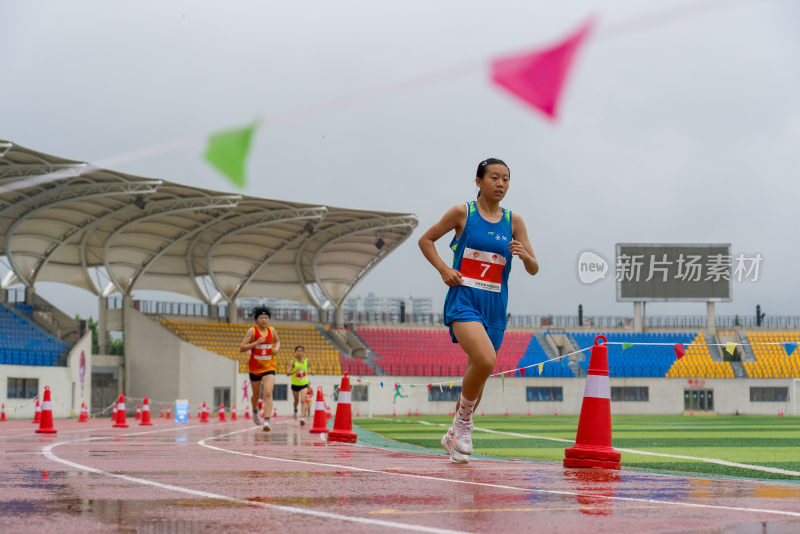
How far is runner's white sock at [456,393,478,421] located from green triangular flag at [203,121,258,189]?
3961 mm

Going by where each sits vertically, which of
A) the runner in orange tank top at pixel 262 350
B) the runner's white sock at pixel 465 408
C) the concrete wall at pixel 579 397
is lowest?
the concrete wall at pixel 579 397

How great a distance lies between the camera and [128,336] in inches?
1839

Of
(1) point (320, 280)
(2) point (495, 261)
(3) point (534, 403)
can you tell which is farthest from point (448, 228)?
(1) point (320, 280)

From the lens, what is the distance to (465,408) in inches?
311

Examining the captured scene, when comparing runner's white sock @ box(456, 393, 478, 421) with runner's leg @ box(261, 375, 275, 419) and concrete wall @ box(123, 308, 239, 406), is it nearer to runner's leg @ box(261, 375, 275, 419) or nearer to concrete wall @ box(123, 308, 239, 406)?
runner's leg @ box(261, 375, 275, 419)

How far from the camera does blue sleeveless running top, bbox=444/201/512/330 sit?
7617 millimetres

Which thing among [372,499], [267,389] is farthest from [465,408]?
[267,389]

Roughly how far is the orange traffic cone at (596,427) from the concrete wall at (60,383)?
31.3 m

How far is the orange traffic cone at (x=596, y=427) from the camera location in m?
7.29

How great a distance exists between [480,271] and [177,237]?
136 ft

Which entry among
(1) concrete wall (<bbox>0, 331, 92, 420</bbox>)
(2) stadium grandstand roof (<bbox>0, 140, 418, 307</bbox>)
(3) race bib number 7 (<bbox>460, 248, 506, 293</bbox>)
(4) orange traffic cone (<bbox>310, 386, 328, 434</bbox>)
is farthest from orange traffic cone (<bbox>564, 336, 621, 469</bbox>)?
(1) concrete wall (<bbox>0, 331, 92, 420</bbox>)

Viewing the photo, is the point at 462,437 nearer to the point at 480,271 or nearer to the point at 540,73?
the point at 480,271

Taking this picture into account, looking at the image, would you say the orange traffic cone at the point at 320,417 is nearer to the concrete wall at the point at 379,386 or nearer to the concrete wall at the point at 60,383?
the concrete wall at the point at 60,383

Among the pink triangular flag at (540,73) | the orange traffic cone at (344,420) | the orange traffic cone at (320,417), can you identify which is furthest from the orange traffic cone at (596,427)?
the orange traffic cone at (320,417)
